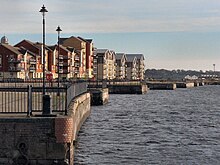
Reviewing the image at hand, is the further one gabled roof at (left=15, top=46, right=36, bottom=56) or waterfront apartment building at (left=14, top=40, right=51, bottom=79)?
waterfront apartment building at (left=14, top=40, right=51, bottom=79)

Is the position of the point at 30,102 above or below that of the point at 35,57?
below

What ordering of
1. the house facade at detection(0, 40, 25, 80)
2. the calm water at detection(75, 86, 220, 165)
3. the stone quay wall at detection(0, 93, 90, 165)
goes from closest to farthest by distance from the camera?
the stone quay wall at detection(0, 93, 90, 165) → the calm water at detection(75, 86, 220, 165) → the house facade at detection(0, 40, 25, 80)

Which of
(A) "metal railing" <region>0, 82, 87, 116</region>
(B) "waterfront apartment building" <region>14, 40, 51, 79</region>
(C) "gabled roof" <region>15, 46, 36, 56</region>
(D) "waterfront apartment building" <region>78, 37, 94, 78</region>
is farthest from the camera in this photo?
(D) "waterfront apartment building" <region>78, 37, 94, 78</region>

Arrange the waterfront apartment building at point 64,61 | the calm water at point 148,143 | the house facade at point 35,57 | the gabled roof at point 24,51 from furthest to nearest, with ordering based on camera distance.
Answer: the waterfront apartment building at point 64,61 → the house facade at point 35,57 → the gabled roof at point 24,51 → the calm water at point 148,143

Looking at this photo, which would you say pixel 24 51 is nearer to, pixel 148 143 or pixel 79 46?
pixel 79 46

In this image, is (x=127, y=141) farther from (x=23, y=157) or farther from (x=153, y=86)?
(x=153, y=86)

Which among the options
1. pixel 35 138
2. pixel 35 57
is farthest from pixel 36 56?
pixel 35 138

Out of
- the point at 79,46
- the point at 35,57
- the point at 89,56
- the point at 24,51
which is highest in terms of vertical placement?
the point at 79,46

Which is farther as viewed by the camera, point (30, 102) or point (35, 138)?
point (30, 102)

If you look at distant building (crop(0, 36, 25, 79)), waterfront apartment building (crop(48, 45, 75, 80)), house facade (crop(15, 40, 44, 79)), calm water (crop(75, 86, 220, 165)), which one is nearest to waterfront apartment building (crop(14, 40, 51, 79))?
house facade (crop(15, 40, 44, 79))

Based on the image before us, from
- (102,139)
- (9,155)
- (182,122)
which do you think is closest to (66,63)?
(182,122)

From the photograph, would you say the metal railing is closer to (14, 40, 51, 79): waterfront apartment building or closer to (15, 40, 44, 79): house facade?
(15, 40, 44, 79): house facade

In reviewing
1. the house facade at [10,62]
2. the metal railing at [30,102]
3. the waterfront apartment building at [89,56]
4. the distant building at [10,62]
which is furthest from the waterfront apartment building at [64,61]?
the metal railing at [30,102]

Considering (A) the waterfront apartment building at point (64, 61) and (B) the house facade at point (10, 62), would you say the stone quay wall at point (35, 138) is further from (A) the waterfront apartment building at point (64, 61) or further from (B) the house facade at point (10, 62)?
(A) the waterfront apartment building at point (64, 61)
